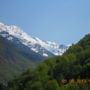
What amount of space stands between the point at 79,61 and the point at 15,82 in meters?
26.0

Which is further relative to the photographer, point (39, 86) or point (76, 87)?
point (39, 86)

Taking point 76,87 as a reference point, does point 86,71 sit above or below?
above

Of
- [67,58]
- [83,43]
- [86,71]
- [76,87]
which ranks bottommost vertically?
[76,87]

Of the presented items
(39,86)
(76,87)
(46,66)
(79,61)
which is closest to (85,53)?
(79,61)

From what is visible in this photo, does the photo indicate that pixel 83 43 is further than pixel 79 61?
Yes

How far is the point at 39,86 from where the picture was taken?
10106 centimetres

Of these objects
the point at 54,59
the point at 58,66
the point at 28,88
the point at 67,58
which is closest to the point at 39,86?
the point at 28,88

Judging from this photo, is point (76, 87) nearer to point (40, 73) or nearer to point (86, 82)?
point (86, 82)

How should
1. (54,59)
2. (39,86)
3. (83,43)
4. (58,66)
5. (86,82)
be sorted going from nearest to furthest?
(86,82)
(39,86)
(58,66)
(54,59)
(83,43)

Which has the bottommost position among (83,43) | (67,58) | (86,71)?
(86,71)

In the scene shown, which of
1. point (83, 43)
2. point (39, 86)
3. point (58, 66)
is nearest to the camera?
point (39, 86)

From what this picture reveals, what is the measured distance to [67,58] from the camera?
427 ft

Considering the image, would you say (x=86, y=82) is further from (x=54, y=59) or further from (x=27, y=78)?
(x=54, y=59)

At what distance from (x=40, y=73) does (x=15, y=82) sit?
13850 millimetres
